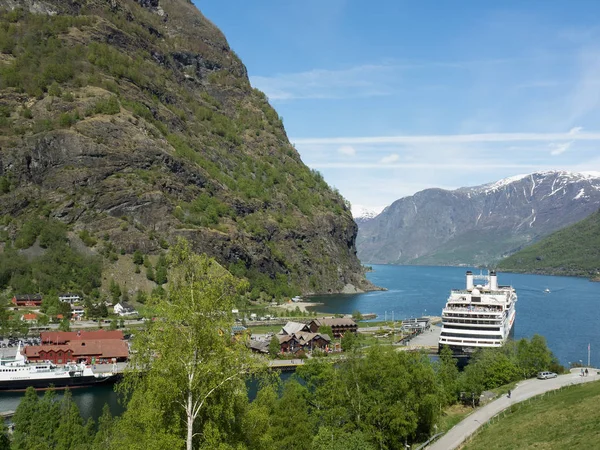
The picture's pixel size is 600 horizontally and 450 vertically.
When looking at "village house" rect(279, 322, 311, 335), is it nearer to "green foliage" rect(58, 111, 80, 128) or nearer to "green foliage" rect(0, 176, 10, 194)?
"green foliage" rect(0, 176, 10, 194)

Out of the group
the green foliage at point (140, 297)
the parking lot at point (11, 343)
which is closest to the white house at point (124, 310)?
the green foliage at point (140, 297)

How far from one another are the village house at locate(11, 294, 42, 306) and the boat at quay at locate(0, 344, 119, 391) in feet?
198

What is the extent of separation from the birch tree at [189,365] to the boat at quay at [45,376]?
63.7 meters

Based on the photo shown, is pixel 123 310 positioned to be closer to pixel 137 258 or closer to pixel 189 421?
pixel 137 258

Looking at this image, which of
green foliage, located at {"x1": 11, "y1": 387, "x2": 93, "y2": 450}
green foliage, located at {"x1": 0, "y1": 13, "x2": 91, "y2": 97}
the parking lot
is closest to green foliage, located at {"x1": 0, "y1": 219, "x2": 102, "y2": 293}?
the parking lot

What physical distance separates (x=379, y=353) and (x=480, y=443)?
9152 mm

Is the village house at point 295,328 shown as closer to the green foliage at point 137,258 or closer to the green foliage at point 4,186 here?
the green foliage at point 137,258

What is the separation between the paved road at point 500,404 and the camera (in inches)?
1676

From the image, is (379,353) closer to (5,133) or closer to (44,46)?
(5,133)

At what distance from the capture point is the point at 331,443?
113 feet

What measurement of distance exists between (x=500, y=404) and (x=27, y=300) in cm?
11996

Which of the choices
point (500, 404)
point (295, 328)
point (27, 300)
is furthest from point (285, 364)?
point (27, 300)

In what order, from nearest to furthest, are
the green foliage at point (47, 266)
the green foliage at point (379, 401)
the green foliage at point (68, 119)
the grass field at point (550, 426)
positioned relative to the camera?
the grass field at point (550, 426)
the green foliage at point (379, 401)
the green foliage at point (47, 266)
the green foliage at point (68, 119)

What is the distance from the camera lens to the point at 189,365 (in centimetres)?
2173
